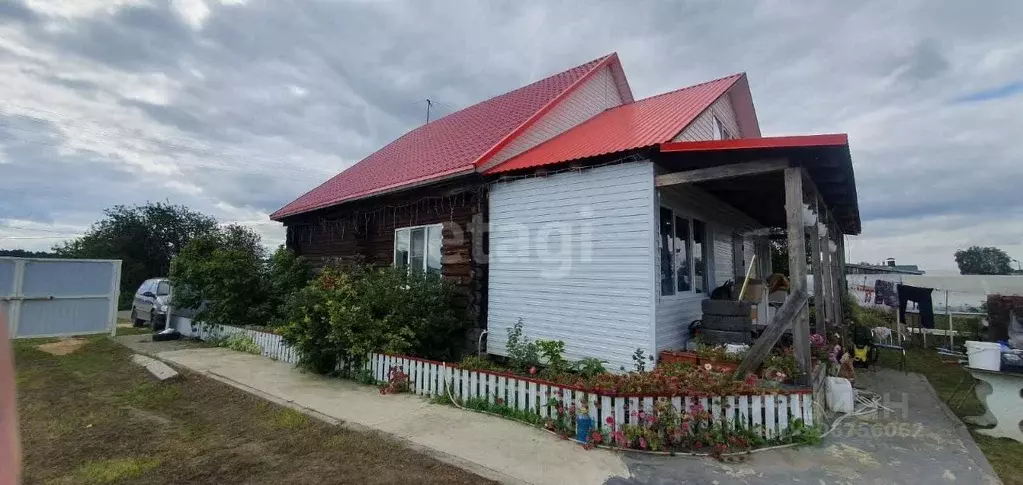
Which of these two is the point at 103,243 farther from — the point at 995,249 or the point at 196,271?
the point at 995,249

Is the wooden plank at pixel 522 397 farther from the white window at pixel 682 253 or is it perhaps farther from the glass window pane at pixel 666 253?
the glass window pane at pixel 666 253

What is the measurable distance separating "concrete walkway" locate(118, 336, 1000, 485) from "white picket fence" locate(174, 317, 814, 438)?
0.29m

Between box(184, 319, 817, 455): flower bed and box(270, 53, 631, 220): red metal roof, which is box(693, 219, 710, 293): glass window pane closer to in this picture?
box(184, 319, 817, 455): flower bed

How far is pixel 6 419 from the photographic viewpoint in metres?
0.83

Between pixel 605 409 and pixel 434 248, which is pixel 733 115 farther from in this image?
pixel 605 409

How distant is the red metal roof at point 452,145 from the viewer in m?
9.24

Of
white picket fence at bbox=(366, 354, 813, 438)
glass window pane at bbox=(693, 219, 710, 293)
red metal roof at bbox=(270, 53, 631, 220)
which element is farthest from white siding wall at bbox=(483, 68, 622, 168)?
white picket fence at bbox=(366, 354, 813, 438)

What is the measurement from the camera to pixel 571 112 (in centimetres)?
1085

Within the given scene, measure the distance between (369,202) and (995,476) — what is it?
1106 cm

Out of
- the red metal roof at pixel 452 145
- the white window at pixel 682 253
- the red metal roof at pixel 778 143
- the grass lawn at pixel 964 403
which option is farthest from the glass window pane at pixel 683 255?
the grass lawn at pixel 964 403

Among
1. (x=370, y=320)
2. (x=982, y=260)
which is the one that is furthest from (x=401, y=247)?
(x=982, y=260)

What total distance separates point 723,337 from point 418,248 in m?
6.26

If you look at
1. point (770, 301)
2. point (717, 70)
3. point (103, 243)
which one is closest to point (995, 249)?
point (717, 70)

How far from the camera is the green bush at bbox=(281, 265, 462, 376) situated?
7.50m
